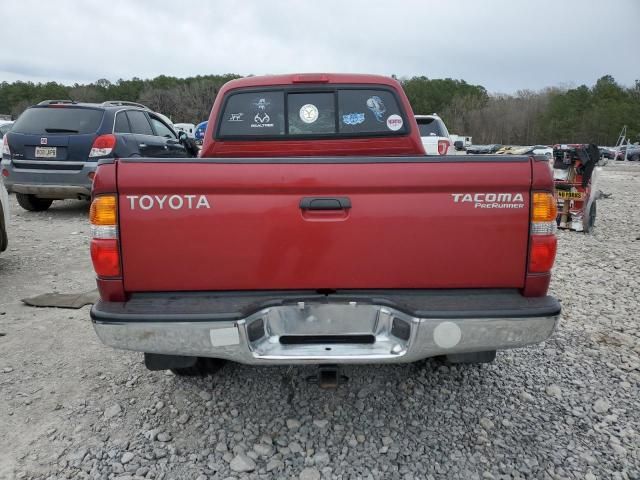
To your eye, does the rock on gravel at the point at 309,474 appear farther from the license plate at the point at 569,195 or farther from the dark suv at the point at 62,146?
the license plate at the point at 569,195

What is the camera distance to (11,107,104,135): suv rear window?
24.3 ft

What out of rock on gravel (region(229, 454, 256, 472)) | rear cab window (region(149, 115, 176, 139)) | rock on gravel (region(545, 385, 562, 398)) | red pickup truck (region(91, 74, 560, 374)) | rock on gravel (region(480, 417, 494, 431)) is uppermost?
rear cab window (region(149, 115, 176, 139))

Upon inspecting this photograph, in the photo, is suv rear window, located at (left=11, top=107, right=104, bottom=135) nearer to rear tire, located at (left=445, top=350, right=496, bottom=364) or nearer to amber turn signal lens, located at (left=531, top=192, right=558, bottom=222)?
rear tire, located at (left=445, top=350, right=496, bottom=364)

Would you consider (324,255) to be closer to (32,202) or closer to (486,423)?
(486,423)

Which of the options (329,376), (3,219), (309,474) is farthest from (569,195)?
(3,219)

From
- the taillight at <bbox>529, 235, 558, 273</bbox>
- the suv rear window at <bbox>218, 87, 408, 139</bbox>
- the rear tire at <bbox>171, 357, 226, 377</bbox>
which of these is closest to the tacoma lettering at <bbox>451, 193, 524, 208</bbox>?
the taillight at <bbox>529, 235, 558, 273</bbox>

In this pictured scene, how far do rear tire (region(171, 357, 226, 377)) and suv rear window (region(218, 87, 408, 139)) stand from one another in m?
1.84

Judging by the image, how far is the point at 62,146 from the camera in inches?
287

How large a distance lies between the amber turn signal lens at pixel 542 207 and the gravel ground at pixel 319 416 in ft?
3.94

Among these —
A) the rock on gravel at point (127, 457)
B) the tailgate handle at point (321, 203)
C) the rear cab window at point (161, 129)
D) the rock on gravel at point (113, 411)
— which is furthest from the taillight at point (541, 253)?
the rear cab window at point (161, 129)

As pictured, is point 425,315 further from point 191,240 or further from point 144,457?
point 144,457

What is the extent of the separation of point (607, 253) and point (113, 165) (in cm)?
692

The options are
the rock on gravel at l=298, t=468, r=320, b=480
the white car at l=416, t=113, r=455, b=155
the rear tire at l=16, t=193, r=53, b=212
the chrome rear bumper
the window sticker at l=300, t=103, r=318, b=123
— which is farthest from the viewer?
the white car at l=416, t=113, r=455, b=155

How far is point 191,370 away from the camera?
9.44ft
